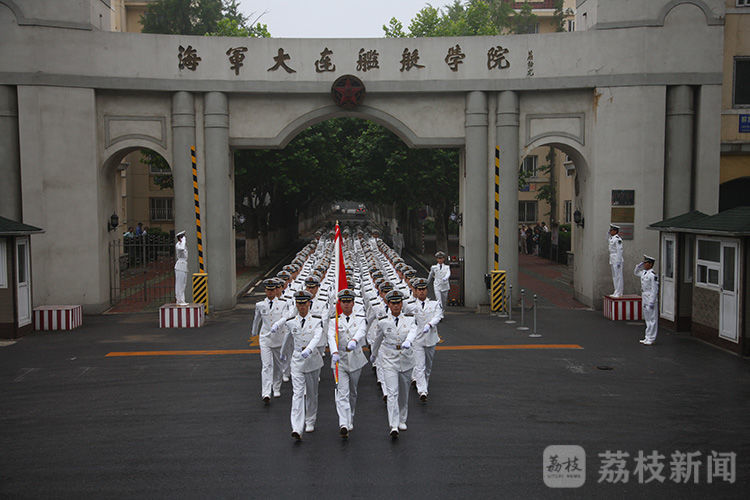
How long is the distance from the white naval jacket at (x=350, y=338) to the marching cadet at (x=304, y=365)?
26 cm

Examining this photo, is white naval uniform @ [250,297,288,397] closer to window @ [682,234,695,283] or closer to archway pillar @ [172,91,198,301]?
archway pillar @ [172,91,198,301]

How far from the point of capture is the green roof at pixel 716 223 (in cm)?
1331

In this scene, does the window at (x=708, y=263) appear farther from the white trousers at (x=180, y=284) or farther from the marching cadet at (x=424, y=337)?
the white trousers at (x=180, y=284)

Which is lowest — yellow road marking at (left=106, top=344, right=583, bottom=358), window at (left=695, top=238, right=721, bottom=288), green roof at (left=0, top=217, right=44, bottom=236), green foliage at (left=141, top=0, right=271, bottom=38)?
yellow road marking at (left=106, top=344, right=583, bottom=358)

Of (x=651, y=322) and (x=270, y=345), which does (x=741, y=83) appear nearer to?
(x=651, y=322)

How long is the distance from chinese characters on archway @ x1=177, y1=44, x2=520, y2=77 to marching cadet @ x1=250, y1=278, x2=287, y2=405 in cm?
1054

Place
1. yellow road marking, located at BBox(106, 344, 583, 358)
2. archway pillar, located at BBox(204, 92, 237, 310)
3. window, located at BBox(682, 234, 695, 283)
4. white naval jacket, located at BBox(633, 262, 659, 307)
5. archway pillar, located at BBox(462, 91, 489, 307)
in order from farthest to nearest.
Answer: archway pillar, located at BBox(462, 91, 489, 307)
archway pillar, located at BBox(204, 92, 237, 310)
window, located at BBox(682, 234, 695, 283)
white naval jacket, located at BBox(633, 262, 659, 307)
yellow road marking, located at BBox(106, 344, 583, 358)

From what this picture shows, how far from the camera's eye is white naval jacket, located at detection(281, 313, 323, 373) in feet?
28.9

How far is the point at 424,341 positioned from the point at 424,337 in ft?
0.21

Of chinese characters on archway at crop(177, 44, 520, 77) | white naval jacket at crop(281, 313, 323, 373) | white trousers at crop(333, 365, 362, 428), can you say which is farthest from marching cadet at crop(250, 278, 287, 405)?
chinese characters on archway at crop(177, 44, 520, 77)

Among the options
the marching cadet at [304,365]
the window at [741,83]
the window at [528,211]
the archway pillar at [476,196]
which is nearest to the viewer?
the marching cadet at [304,365]

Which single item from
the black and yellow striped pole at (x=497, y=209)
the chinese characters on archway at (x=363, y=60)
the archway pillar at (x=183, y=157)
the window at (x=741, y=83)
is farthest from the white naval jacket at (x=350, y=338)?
the window at (x=741, y=83)

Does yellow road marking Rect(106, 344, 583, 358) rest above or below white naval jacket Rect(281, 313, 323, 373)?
below

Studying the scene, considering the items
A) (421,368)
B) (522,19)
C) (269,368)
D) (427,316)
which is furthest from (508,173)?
(522,19)
